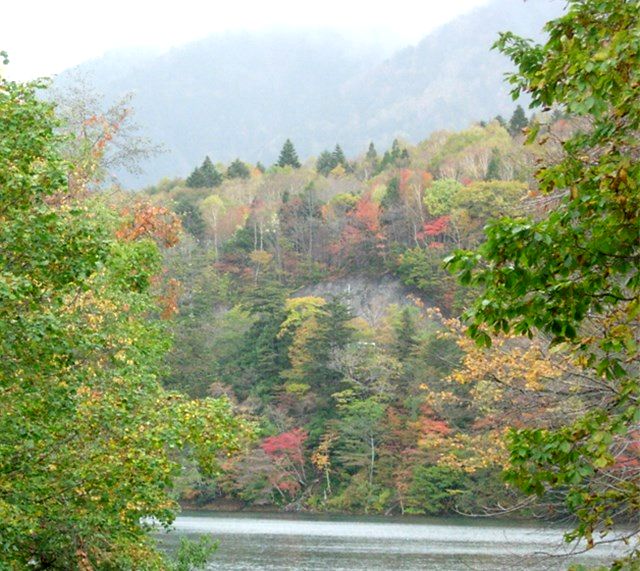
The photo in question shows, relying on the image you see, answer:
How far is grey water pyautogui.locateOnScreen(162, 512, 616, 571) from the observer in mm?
36656

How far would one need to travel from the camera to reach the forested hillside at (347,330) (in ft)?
200

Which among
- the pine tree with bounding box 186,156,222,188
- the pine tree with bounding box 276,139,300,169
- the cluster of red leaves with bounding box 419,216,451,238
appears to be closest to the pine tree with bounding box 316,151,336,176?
the pine tree with bounding box 276,139,300,169

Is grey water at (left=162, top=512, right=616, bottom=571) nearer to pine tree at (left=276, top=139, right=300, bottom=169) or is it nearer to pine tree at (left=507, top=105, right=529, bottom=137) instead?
pine tree at (left=507, top=105, right=529, bottom=137)

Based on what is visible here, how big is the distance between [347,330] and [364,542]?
26233 millimetres

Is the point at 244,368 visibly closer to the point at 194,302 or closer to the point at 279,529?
the point at 194,302

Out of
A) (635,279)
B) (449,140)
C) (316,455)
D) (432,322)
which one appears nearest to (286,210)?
(449,140)

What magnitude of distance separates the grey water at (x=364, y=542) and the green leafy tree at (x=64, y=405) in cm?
1319

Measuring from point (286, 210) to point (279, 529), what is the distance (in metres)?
59.0

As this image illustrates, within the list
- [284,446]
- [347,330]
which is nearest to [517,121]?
[347,330]

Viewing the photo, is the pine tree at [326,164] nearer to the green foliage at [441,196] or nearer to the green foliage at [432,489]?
the green foliage at [441,196]

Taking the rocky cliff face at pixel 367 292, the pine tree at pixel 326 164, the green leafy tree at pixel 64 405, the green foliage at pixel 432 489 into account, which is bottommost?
the green foliage at pixel 432 489

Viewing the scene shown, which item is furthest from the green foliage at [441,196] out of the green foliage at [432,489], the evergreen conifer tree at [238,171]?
the evergreen conifer tree at [238,171]

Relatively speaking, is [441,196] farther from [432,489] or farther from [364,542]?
[364,542]

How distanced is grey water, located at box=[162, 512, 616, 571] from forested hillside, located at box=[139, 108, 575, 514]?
2256 mm
